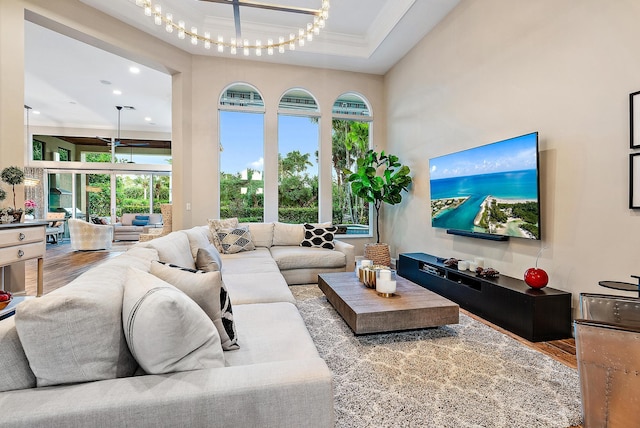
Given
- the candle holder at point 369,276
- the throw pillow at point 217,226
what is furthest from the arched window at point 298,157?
the candle holder at point 369,276

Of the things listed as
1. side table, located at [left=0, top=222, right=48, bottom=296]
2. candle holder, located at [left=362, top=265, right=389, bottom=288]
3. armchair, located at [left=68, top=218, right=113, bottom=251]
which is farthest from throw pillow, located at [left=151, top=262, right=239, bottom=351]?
armchair, located at [left=68, top=218, right=113, bottom=251]

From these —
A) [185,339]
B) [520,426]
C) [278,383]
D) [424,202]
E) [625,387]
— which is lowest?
[520,426]

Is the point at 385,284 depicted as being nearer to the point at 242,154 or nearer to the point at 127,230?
the point at 242,154

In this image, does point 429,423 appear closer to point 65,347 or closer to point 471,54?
point 65,347

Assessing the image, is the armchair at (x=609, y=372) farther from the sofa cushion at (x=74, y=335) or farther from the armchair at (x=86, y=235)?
the armchair at (x=86, y=235)

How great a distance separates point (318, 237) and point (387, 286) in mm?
2161

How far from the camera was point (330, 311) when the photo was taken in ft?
10.4

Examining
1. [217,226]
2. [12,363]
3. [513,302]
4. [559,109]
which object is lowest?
[513,302]

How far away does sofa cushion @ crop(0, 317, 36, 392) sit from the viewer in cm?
89

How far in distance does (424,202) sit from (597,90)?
2.52 meters

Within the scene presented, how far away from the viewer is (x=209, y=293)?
135 centimetres

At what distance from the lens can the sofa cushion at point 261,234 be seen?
479cm

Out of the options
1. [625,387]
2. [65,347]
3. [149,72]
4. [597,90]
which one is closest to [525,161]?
[597,90]

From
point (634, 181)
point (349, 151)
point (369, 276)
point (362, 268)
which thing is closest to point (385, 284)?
point (369, 276)
